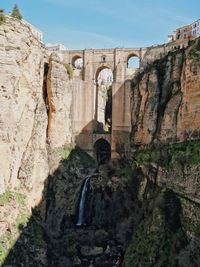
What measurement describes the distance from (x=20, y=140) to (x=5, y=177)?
3089mm

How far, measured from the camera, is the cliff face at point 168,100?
29.2 m

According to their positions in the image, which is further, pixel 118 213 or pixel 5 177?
pixel 118 213

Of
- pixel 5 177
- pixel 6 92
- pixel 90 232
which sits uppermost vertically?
pixel 6 92

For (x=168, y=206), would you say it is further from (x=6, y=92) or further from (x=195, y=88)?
(x=6, y=92)

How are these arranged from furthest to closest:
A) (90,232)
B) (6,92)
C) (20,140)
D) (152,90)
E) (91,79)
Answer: (91,79) < (152,90) < (90,232) < (20,140) < (6,92)

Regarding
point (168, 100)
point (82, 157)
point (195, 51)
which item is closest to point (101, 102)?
point (82, 157)

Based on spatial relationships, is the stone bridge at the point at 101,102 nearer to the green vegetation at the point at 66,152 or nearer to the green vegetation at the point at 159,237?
the green vegetation at the point at 66,152

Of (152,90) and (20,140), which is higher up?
(152,90)

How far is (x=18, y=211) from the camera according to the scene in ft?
94.6

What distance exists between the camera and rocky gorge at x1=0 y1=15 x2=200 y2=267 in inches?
1024

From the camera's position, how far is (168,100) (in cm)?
3291

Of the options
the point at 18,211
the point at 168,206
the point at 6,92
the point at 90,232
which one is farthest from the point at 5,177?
the point at 168,206

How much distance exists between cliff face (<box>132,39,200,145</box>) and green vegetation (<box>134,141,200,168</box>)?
93 centimetres

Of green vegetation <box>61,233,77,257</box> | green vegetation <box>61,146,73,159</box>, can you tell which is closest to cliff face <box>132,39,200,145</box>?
green vegetation <box>61,146,73,159</box>
